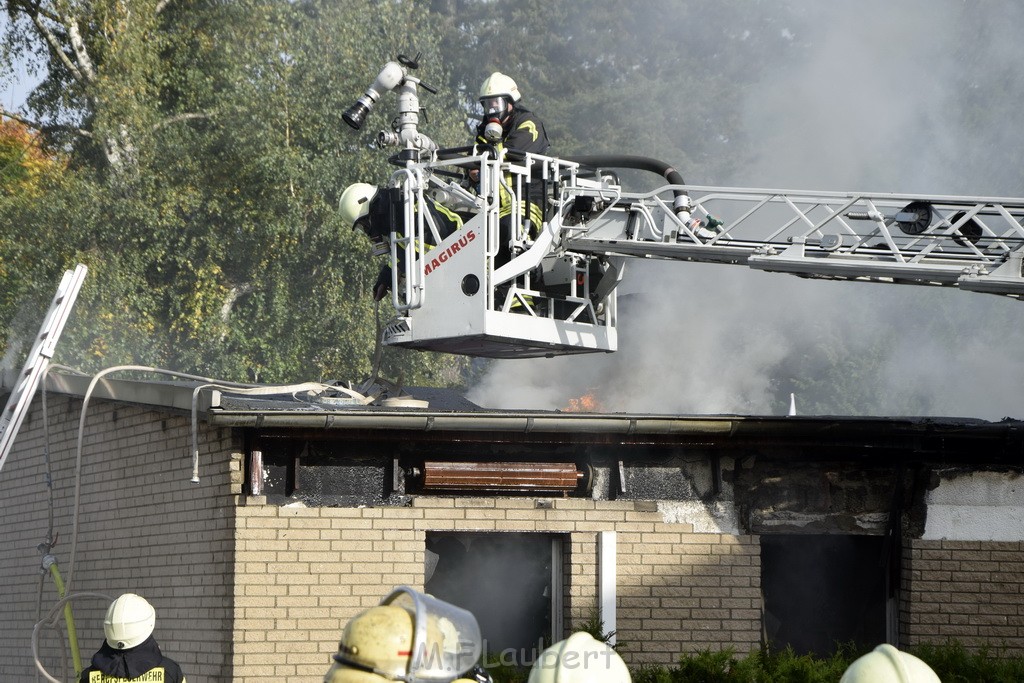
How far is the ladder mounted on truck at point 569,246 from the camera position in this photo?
908cm

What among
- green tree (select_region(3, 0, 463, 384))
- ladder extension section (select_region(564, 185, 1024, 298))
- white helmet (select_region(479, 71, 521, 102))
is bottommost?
ladder extension section (select_region(564, 185, 1024, 298))

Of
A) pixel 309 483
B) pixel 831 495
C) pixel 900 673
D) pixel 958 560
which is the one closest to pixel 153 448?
pixel 309 483

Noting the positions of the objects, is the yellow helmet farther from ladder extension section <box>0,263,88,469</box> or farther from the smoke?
the smoke

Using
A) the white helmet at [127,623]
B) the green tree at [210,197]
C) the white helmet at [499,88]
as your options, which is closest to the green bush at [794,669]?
the white helmet at [127,623]

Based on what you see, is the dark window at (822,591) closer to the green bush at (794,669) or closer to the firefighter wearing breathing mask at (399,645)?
the green bush at (794,669)

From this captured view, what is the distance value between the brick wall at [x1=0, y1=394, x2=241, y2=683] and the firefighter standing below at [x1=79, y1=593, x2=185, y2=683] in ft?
5.76

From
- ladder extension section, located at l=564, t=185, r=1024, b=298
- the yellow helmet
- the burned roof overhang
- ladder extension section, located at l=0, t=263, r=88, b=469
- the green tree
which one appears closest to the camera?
the yellow helmet

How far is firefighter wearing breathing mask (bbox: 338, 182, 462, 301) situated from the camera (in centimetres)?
998

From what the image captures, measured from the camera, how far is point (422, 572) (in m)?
8.84

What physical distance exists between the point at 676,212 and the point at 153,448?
4041mm

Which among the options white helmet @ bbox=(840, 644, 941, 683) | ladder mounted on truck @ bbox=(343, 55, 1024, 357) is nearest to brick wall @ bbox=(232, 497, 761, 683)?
ladder mounted on truck @ bbox=(343, 55, 1024, 357)

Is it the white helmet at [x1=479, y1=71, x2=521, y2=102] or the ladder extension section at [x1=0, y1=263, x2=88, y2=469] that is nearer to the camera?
the ladder extension section at [x1=0, y1=263, x2=88, y2=469]

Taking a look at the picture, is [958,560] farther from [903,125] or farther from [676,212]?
[903,125]

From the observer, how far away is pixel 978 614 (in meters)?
9.23
